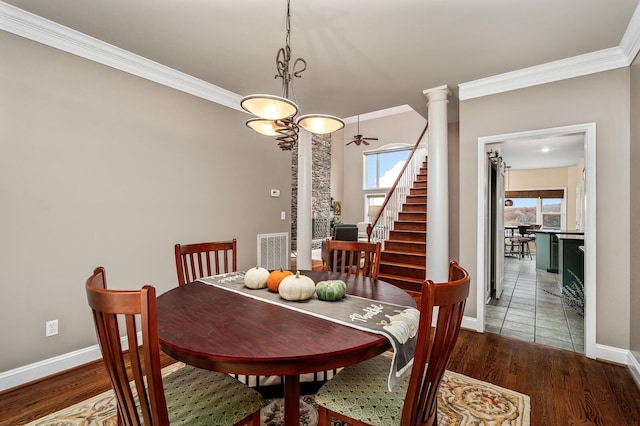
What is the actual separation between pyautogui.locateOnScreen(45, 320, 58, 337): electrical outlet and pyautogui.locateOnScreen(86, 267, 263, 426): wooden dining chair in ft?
5.27

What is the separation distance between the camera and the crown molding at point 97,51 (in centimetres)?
211

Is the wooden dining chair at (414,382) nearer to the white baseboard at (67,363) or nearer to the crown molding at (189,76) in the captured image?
the white baseboard at (67,363)

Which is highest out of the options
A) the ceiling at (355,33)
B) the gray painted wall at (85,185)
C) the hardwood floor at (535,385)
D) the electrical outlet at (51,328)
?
the ceiling at (355,33)

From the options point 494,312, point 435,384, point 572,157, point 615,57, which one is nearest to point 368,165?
point 572,157

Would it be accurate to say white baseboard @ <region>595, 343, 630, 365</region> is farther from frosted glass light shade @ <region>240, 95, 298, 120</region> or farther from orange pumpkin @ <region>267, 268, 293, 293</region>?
frosted glass light shade @ <region>240, 95, 298, 120</region>

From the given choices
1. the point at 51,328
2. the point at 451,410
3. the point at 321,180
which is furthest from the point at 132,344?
the point at 321,180

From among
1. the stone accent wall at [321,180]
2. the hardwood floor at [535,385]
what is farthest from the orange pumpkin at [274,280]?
the stone accent wall at [321,180]

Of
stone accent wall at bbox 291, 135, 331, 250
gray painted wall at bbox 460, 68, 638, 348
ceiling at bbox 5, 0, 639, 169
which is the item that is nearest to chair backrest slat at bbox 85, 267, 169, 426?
ceiling at bbox 5, 0, 639, 169

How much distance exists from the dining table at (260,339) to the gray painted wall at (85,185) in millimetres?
1396

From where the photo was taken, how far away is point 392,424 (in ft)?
3.70

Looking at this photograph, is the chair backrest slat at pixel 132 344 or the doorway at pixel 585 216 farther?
the doorway at pixel 585 216

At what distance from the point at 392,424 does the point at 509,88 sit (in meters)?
3.20

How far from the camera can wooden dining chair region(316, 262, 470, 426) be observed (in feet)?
3.13

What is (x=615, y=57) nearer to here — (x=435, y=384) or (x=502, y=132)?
(x=502, y=132)
